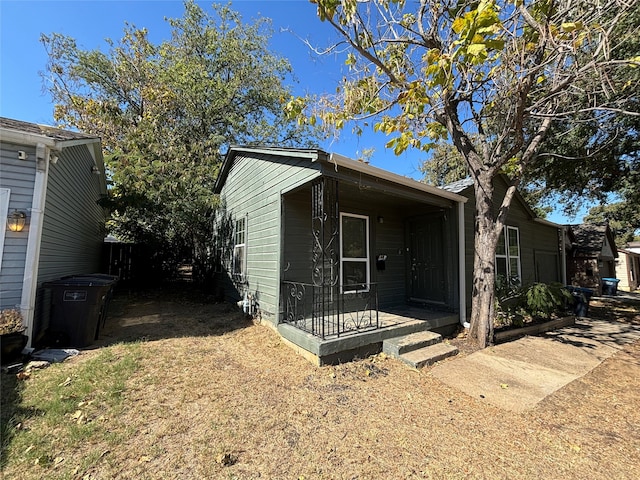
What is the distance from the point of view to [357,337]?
4461mm

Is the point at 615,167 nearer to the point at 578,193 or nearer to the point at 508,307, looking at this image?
the point at 578,193

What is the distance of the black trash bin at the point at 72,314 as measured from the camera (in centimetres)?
466

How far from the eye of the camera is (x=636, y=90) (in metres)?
6.32

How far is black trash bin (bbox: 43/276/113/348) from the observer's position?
4.66 metres

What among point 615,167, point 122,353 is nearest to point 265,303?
point 122,353

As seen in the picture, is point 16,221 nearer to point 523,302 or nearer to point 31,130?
point 31,130

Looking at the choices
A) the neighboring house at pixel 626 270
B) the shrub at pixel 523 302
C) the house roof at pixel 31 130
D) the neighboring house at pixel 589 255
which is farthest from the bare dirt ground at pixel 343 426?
the neighboring house at pixel 626 270

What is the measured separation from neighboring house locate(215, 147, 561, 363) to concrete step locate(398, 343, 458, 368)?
1.57 ft

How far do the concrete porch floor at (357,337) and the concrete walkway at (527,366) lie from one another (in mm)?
878

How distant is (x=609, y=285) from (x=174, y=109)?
22705 mm

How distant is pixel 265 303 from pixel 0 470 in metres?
4.14

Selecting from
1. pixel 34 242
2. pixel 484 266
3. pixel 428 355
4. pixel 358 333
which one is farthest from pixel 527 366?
pixel 34 242

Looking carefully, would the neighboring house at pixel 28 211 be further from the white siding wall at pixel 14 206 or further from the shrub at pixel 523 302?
the shrub at pixel 523 302

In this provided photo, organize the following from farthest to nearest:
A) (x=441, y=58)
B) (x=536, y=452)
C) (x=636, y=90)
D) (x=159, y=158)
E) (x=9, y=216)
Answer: (x=159, y=158)
(x=636, y=90)
(x=9, y=216)
(x=441, y=58)
(x=536, y=452)
